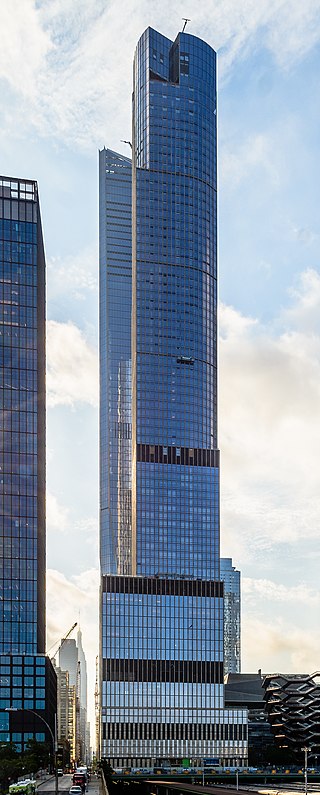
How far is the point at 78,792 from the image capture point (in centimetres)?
11762

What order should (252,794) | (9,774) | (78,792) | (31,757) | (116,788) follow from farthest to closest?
(116,788), (31,757), (9,774), (252,794), (78,792)

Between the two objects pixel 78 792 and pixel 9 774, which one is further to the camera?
pixel 9 774

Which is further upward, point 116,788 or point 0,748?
point 0,748

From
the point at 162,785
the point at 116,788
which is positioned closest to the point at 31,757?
the point at 162,785

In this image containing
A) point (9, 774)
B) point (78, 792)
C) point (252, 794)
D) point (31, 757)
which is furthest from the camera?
point (31, 757)

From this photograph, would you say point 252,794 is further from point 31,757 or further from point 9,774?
point 31,757

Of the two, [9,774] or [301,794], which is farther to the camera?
[9,774]

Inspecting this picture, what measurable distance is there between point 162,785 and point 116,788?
1202 inches

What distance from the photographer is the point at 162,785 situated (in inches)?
6757

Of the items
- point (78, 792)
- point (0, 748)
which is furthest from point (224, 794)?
point (0, 748)

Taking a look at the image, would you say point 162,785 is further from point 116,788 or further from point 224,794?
point 224,794

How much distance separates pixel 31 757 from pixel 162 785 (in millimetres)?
23853

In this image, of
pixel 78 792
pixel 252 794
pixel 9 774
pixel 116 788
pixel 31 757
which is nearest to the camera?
pixel 78 792

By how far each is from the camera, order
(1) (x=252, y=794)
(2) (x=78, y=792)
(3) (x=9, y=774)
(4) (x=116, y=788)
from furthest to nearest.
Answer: (4) (x=116, y=788) < (3) (x=9, y=774) < (1) (x=252, y=794) < (2) (x=78, y=792)
